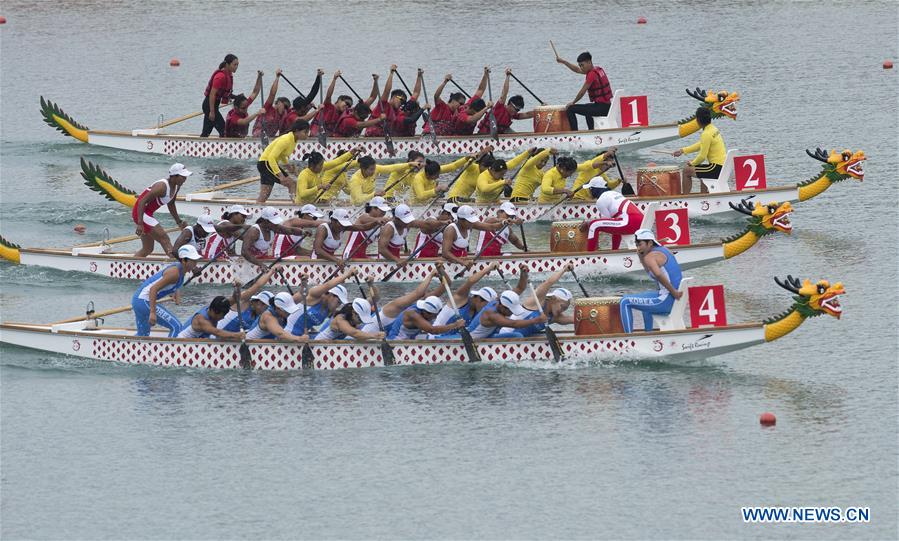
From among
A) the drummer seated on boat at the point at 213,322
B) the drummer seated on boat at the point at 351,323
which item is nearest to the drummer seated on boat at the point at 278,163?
the drummer seated on boat at the point at 213,322

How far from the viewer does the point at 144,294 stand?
2691 cm

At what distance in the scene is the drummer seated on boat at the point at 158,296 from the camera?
26.9 metres

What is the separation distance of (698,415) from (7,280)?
43.8 feet

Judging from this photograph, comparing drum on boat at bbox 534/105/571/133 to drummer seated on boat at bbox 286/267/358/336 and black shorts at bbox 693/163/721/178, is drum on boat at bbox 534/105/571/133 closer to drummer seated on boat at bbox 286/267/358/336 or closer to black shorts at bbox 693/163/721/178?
black shorts at bbox 693/163/721/178

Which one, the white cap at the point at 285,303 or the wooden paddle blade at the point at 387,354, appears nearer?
the wooden paddle blade at the point at 387,354

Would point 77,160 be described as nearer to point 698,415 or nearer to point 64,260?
point 64,260

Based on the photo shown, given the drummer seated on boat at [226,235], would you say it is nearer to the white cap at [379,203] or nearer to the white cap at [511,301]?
the white cap at [379,203]

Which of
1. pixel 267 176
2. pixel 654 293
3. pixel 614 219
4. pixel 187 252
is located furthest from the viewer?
pixel 267 176

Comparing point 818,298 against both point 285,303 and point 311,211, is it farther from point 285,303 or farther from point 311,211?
point 311,211

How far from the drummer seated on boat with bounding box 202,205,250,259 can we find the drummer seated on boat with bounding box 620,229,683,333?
7337mm

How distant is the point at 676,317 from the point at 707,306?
18.1 inches

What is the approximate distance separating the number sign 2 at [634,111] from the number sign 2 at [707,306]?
13.1m

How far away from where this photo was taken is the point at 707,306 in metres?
25.8

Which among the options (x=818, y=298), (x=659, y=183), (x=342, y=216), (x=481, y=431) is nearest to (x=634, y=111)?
(x=659, y=183)
